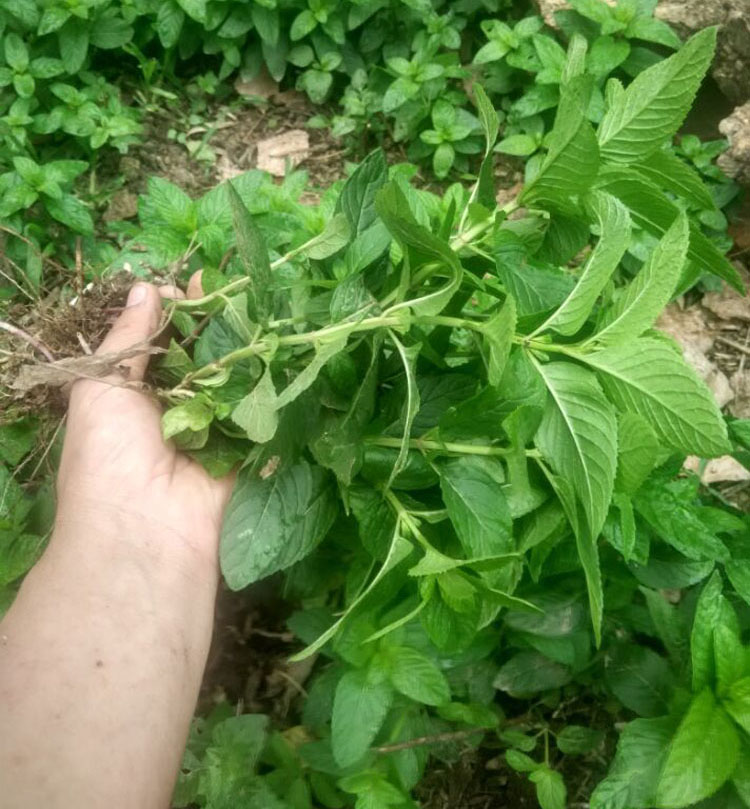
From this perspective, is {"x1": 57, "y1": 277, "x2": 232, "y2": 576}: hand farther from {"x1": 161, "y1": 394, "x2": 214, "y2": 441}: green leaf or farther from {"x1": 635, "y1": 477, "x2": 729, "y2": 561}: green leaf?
{"x1": 635, "y1": 477, "x2": 729, "y2": 561}: green leaf

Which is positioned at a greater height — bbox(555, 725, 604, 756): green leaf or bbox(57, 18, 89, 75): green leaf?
bbox(57, 18, 89, 75): green leaf

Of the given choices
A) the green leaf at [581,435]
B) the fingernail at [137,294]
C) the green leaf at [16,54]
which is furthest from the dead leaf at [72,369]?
the green leaf at [16,54]

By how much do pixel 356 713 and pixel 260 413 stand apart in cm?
51

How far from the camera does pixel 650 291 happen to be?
2.73 feet

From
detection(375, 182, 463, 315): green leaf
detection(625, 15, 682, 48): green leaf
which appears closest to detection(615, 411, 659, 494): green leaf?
detection(375, 182, 463, 315): green leaf

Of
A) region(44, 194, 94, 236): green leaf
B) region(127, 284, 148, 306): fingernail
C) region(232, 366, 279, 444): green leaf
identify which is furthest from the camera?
region(44, 194, 94, 236): green leaf

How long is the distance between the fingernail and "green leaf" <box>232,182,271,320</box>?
1.19 feet

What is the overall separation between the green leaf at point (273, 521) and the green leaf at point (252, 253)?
0.77 feet

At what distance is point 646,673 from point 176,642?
2.59 ft

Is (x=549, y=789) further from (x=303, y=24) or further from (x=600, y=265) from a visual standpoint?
(x=303, y=24)

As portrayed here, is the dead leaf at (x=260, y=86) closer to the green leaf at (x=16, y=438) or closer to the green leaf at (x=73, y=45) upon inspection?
the green leaf at (x=73, y=45)

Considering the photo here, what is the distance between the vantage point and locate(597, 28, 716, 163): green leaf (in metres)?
0.82

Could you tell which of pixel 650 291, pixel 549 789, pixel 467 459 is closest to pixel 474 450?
pixel 467 459

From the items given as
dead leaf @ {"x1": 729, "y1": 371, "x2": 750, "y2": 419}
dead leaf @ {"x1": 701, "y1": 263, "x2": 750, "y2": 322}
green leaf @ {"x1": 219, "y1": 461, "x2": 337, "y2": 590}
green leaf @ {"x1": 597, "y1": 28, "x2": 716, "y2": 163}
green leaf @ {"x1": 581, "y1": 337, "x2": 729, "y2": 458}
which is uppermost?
green leaf @ {"x1": 597, "y1": 28, "x2": 716, "y2": 163}
